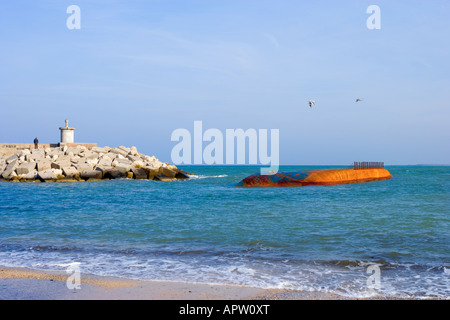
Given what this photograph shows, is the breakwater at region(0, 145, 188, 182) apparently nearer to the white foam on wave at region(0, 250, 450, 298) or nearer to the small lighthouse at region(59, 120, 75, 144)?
the small lighthouse at region(59, 120, 75, 144)

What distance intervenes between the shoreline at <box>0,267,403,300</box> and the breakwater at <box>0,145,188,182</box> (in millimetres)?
31917

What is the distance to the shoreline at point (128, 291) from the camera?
19.1 ft

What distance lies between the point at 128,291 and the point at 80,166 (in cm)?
3427

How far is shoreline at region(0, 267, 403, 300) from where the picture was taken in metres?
5.83

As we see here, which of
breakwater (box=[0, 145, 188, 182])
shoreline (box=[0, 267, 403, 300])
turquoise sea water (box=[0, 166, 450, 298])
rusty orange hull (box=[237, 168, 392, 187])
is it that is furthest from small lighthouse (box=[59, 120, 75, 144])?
shoreline (box=[0, 267, 403, 300])

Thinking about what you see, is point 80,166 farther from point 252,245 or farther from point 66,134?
point 252,245

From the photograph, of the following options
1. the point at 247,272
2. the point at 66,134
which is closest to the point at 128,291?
the point at 247,272

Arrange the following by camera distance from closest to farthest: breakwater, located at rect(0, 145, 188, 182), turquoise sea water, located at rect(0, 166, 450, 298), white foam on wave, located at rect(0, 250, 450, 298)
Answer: white foam on wave, located at rect(0, 250, 450, 298)
turquoise sea water, located at rect(0, 166, 450, 298)
breakwater, located at rect(0, 145, 188, 182)

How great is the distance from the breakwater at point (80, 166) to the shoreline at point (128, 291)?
3192 centimetres

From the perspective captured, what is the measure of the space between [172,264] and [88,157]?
35.2 metres

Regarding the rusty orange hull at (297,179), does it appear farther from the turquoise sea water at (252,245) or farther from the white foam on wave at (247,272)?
the white foam on wave at (247,272)

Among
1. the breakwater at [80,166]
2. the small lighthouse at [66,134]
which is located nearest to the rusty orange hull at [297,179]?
the breakwater at [80,166]

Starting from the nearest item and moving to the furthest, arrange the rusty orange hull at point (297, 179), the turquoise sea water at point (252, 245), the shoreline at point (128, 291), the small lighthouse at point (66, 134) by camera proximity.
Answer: the shoreline at point (128, 291) < the turquoise sea water at point (252, 245) < the rusty orange hull at point (297, 179) < the small lighthouse at point (66, 134)
